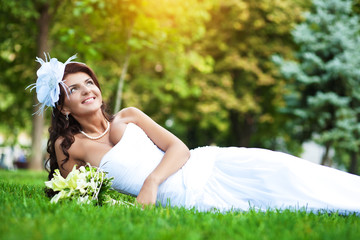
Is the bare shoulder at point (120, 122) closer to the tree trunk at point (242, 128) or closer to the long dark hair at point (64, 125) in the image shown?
the long dark hair at point (64, 125)

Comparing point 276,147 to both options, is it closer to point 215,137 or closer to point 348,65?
A: point 215,137

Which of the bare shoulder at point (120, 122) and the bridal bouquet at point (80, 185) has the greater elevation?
the bare shoulder at point (120, 122)

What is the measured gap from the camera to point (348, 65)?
15477mm

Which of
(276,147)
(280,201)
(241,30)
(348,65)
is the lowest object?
(276,147)

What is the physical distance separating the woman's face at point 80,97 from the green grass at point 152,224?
99cm

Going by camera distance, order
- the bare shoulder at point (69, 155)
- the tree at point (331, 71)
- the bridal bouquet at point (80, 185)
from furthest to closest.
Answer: the tree at point (331, 71)
the bare shoulder at point (69, 155)
the bridal bouquet at point (80, 185)

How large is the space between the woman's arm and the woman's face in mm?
366

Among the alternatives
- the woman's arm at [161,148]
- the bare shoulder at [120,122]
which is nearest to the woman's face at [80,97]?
the bare shoulder at [120,122]

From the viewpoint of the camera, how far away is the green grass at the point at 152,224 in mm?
2473

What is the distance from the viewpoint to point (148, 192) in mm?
3707

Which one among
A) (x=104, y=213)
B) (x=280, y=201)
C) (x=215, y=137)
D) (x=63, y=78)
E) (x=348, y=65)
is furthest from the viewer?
(x=215, y=137)

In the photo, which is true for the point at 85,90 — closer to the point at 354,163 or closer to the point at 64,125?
the point at 64,125

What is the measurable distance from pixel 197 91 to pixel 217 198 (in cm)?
1248

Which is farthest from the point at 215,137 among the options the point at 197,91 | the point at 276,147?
the point at 197,91
